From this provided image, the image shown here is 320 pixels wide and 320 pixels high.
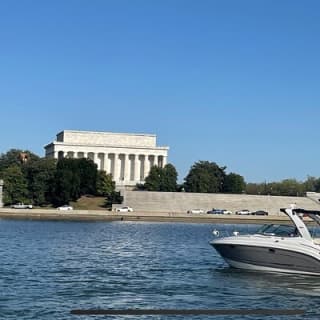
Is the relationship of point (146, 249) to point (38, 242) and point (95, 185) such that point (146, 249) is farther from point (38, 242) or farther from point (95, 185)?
point (95, 185)

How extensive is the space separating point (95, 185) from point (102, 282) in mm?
132862

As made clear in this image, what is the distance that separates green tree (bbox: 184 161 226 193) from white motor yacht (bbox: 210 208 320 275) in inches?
5850

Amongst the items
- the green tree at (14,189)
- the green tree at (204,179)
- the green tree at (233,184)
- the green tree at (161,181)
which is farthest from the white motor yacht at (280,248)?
the green tree at (233,184)

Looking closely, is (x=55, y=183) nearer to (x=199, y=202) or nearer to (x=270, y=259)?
(x=199, y=202)

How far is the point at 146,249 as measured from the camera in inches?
2163

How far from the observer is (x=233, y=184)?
641ft

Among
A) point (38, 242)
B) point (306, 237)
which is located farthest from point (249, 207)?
point (306, 237)

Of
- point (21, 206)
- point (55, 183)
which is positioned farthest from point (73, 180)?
point (21, 206)

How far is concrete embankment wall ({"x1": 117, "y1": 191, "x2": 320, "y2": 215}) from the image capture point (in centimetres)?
16050

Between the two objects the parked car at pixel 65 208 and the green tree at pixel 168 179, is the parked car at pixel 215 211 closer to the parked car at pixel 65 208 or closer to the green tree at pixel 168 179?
the green tree at pixel 168 179

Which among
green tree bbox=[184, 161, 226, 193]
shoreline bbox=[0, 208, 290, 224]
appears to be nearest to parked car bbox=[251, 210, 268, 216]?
shoreline bbox=[0, 208, 290, 224]

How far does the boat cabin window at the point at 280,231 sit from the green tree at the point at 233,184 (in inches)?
6208

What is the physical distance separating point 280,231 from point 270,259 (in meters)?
1.58

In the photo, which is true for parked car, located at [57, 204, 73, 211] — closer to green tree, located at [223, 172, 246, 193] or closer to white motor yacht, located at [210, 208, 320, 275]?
green tree, located at [223, 172, 246, 193]
